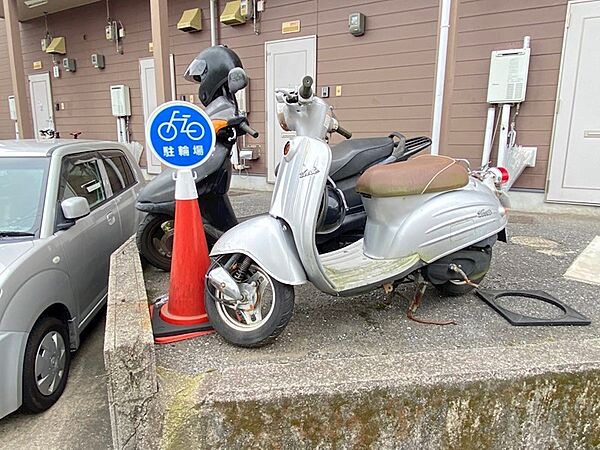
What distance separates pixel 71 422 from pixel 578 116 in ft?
17.4

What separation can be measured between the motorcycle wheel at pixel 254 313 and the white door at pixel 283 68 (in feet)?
14.0

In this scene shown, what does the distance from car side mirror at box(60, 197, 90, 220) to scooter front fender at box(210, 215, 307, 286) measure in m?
1.03

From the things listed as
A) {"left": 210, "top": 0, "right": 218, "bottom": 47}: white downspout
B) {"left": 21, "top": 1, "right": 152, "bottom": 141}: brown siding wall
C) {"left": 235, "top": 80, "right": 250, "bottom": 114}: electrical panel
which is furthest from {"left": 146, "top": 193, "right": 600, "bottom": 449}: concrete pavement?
{"left": 21, "top": 1, "right": 152, "bottom": 141}: brown siding wall

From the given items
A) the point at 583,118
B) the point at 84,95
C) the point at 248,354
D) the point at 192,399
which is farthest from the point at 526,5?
the point at 84,95

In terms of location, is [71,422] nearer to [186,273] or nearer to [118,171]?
[186,273]

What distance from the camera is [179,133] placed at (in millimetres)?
1997

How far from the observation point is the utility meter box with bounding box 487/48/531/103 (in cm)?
470

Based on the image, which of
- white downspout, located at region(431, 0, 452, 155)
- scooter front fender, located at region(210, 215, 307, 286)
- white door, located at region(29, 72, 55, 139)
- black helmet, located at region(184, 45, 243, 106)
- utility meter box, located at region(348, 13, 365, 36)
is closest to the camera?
scooter front fender, located at region(210, 215, 307, 286)

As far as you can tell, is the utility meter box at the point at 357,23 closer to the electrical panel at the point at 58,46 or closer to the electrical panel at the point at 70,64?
the electrical panel at the point at 70,64

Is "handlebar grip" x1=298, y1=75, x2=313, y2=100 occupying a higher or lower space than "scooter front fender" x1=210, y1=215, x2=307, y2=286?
higher

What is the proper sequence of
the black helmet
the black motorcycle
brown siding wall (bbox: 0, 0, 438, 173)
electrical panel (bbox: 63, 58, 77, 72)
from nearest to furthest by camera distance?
1. the black motorcycle
2. the black helmet
3. brown siding wall (bbox: 0, 0, 438, 173)
4. electrical panel (bbox: 63, 58, 77, 72)

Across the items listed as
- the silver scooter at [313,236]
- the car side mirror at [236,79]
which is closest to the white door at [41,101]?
the car side mirror at [236,79]

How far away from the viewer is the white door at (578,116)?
4.55 m

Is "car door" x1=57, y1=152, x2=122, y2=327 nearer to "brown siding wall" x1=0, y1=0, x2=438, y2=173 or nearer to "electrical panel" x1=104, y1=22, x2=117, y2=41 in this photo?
"brown siding wall" x1=0, y1=0, x2=438, y2=173
